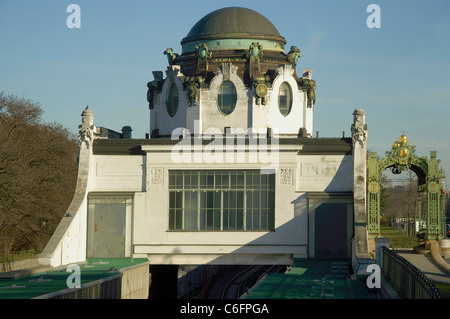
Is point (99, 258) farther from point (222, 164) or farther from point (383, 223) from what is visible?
point (383, 223)

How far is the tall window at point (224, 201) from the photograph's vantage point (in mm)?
45281

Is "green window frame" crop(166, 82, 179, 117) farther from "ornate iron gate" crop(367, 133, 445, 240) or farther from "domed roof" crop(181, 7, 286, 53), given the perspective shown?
"ornate iron gate" crop(367, 133, 445, 240)

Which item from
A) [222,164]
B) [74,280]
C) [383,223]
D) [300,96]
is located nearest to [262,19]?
[300,96]

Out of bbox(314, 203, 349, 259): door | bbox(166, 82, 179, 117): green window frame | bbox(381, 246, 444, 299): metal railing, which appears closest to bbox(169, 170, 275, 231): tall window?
bbox(314, 203, 349, 259): door

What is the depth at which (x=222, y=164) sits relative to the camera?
149 feet

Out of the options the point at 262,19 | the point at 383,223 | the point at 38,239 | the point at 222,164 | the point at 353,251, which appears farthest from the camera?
the point at 383,223

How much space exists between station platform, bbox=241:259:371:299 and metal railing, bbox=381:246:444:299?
1178 mm

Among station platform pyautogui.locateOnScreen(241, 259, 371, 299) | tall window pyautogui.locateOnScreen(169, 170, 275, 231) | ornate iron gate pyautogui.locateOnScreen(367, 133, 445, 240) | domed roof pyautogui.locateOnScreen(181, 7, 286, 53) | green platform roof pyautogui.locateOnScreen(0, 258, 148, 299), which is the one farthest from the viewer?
domed roof pyautogui.locateOnScreen(181, 7, 286, 53)

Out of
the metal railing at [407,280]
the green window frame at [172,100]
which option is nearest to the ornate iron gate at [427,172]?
the metal railing at [407,280]

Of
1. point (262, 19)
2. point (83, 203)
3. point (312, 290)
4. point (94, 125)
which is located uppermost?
point (262, 19)

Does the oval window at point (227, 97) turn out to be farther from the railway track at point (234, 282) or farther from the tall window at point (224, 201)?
the railway track at point (234, 282)

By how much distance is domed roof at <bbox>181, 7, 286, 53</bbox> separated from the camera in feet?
178

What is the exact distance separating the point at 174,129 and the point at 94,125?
7.23 m
